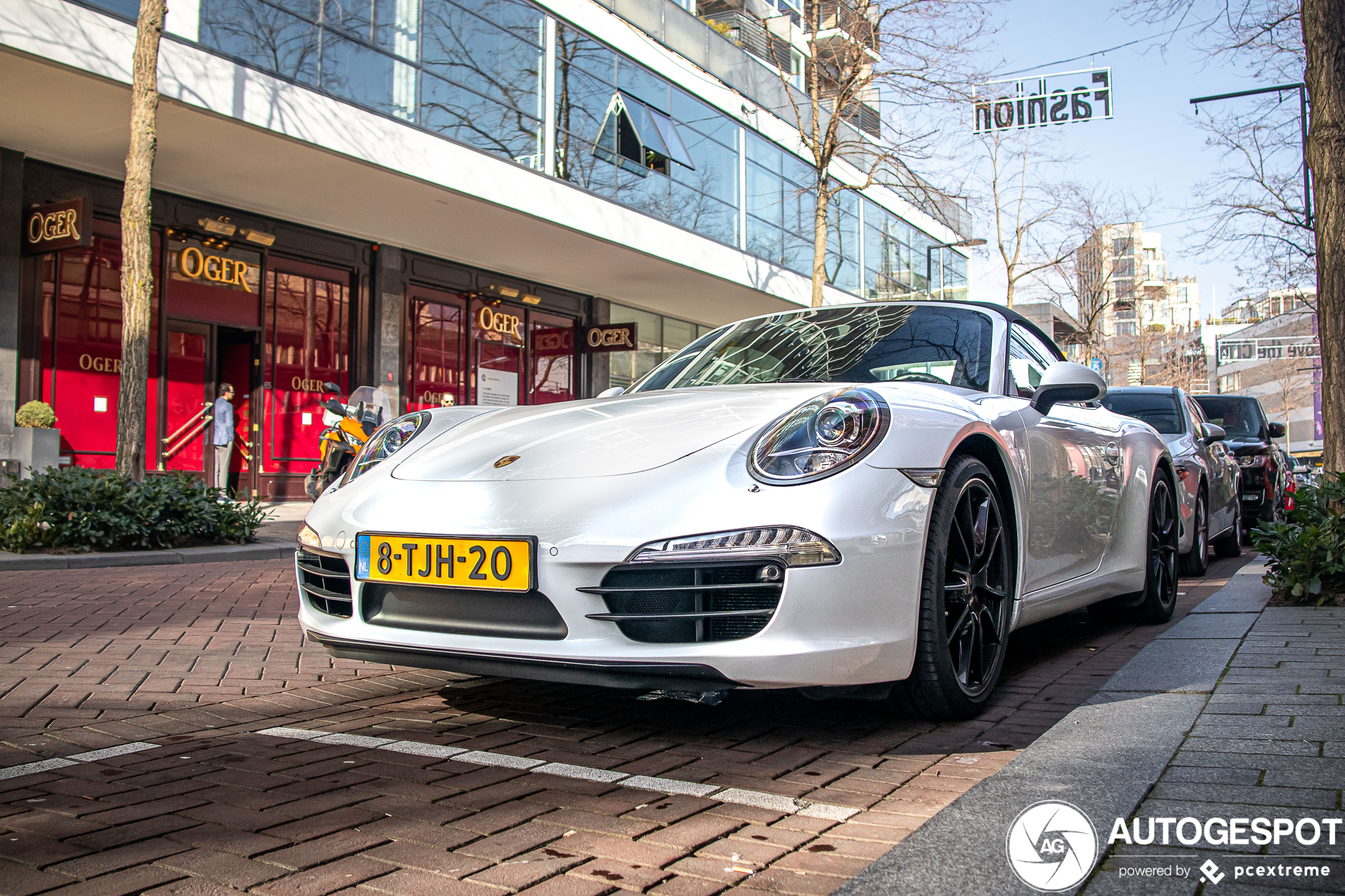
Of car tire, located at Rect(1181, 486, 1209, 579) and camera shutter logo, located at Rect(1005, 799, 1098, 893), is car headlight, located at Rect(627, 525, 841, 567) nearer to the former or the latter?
camera shutter logo, located at Rect(1005, 799, 1098, 893)

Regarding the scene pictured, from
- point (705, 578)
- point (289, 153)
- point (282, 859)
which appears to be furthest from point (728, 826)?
point (289, 153)

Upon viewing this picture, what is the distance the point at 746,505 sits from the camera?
2.68 m

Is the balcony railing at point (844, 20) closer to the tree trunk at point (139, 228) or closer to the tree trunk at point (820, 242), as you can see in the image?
the tree trunk at point (820, 242)

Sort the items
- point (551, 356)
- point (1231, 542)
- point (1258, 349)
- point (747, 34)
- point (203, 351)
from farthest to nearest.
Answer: point (1258, 349)
point (747, 34)
point (551, 356)
point (203, 351)
point (1231, 542)

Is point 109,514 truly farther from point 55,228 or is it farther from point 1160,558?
point 1160,558

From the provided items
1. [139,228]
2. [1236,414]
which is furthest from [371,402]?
[1236,414]

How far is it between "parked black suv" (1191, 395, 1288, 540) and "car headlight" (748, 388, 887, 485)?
369 inches

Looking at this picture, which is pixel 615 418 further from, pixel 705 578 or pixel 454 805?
pixel 454 805

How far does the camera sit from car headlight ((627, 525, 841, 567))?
2.63m

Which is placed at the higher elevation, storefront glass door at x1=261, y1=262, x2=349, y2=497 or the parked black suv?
storefront glass door at x1=261, y1=262, x2=349, y2=497

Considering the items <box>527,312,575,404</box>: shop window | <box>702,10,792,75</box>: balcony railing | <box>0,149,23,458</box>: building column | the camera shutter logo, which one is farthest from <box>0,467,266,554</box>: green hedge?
<box>702,10,792,75</box>: balcony railing

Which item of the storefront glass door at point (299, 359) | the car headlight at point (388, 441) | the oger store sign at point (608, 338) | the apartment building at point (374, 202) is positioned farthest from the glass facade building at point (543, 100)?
the car headlight at point (388, 441)

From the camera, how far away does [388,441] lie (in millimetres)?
4020

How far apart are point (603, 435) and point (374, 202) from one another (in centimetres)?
1256
